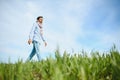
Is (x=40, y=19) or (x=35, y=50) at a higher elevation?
(x=40, y=19)

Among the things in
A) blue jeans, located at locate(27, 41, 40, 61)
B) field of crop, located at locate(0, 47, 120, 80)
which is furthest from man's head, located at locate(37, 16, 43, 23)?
field of crop, located at locate(0, 47, 120, 80)

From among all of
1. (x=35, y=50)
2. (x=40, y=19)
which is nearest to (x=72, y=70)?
(x=35, y=50)

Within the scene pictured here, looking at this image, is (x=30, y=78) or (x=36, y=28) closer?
(x=30, y=78)

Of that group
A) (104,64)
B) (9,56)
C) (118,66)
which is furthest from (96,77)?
(9,56)

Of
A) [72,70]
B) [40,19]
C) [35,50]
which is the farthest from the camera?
[40,19]

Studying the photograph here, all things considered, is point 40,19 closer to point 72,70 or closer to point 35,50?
point 35,50

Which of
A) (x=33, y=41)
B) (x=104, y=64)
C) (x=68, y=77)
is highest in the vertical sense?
(x=33, y=41)

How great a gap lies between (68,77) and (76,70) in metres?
0.75

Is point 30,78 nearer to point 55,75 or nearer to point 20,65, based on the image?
point 55,75

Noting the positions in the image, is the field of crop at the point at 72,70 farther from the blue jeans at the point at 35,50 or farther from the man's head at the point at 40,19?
the man's head at the point at 40,19

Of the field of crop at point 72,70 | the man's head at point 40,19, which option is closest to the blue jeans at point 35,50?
the man's head at point 40,19

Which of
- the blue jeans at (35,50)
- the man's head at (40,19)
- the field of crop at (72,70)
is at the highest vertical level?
the man's head at (40,19)

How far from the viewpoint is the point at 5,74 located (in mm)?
3053

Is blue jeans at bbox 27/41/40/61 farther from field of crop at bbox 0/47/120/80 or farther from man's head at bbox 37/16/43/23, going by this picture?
field of crop at bbox 0/47/120/80
